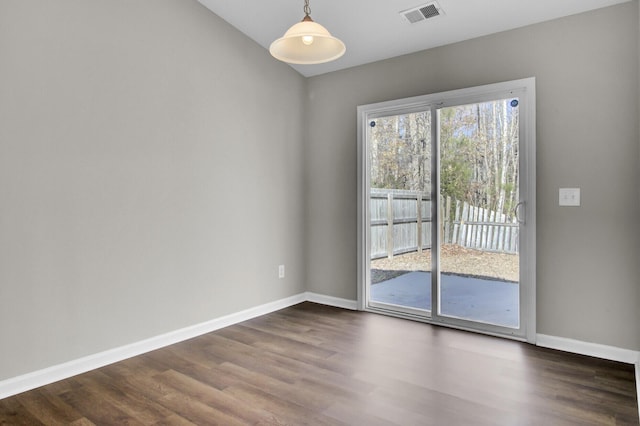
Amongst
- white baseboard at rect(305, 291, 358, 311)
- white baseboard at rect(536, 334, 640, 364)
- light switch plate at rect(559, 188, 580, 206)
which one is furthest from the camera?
white baseboard at rect(305, 291, 358, 311)

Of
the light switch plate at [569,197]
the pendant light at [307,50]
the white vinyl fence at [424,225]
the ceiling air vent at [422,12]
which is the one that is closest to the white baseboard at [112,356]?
the white vinyl fence at [424,225]

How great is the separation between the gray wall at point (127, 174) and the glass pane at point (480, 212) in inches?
68.4

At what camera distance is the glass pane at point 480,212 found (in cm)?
319

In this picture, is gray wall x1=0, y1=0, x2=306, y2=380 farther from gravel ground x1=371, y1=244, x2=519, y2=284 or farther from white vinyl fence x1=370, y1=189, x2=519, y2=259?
gravel ground x1=371, y1=244, x2=519, y2=284

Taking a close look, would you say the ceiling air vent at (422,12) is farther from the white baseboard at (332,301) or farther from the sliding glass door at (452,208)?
the white baseboard at (332,301)

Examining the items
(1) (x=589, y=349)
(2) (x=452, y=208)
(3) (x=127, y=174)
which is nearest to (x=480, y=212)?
(2) (x=452, y=208)

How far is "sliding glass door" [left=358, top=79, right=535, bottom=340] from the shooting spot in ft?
10.3

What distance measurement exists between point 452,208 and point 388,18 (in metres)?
1.73

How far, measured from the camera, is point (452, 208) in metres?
3.46

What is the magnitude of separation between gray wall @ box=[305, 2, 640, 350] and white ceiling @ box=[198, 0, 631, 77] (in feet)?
0.40

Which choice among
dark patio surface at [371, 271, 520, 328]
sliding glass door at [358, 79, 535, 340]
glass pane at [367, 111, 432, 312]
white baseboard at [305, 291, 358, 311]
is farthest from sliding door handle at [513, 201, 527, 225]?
white baseboard at [305, 291, 358, 311]

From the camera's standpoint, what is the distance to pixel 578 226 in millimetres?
2871

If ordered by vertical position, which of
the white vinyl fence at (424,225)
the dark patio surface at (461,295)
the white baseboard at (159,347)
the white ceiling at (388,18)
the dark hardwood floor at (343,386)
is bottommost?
the dark hardwood floor at (343,386)

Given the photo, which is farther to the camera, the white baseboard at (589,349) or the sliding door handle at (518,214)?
the sliding door handle at (518,214)
